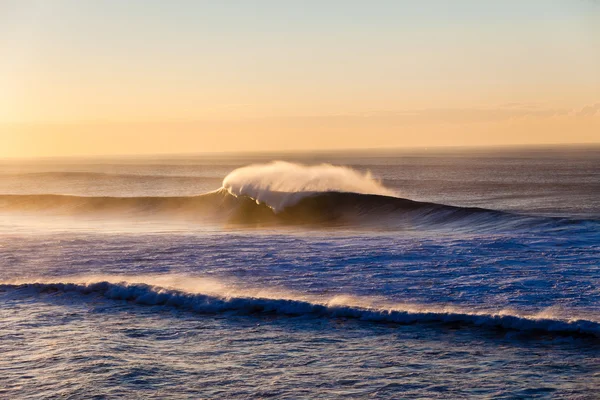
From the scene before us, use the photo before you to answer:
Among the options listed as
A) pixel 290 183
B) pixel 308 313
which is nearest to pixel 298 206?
pixel 290 183

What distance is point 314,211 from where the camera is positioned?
29.7 metres

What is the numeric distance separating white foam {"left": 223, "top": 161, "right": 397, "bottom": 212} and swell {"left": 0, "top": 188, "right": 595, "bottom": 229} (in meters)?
0.46

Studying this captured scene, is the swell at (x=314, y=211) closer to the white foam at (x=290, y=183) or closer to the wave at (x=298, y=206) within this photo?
the wave at (x=298, y=206)

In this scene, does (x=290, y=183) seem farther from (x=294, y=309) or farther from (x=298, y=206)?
(x=294, y=309)

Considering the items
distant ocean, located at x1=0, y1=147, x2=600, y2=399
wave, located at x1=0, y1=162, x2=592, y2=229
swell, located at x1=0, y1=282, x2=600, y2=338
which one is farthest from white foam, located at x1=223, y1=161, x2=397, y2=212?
swell, located at x1=0, y1=282, x2=600, y2=338

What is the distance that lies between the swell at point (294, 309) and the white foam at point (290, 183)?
17.6 meters

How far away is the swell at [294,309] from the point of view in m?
10.3

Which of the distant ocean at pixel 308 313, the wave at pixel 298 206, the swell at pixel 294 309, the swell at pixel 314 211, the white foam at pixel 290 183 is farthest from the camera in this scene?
the white foam at pixel 290 183

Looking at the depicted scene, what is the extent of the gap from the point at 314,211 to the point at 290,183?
443 centimetres

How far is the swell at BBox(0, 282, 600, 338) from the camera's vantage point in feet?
33.8

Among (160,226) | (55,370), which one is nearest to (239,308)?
(55,370)

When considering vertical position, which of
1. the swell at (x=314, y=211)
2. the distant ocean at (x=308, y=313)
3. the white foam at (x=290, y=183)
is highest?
the white foam at (x=290, y=183)

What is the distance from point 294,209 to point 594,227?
1374cm

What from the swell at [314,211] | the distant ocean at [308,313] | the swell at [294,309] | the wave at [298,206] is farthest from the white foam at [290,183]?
the swell at [294,309]
